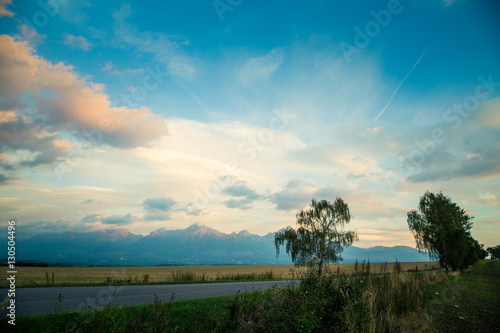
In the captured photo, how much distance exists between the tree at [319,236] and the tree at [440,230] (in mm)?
12610

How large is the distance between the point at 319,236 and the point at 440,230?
60.6 feet

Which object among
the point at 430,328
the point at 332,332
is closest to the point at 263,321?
the point at 332,332

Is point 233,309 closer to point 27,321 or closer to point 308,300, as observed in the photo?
point 308,300

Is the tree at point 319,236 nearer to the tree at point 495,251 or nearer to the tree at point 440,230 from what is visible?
the tree at point 440,230

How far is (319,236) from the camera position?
35.0 metres

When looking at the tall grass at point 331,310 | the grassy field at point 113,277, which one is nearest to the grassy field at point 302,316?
the tall grass at point 331,310

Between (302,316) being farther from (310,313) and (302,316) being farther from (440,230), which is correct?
(440,230)

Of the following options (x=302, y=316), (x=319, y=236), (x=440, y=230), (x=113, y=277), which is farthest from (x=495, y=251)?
(x=302, y=316)

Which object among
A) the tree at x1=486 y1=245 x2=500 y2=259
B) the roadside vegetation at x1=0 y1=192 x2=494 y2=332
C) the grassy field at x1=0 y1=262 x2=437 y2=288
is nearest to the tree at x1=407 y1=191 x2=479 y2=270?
the grassy field at x1=0 y1=262 x2=437 y2=288

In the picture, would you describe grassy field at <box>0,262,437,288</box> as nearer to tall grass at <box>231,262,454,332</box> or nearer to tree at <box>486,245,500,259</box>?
tall grass at <box>231,262,454,332</box>

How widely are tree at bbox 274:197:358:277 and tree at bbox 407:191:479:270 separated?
12610 mm

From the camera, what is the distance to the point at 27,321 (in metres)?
6.33

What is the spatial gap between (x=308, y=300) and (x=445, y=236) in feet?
130

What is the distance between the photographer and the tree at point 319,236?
34.5 m
